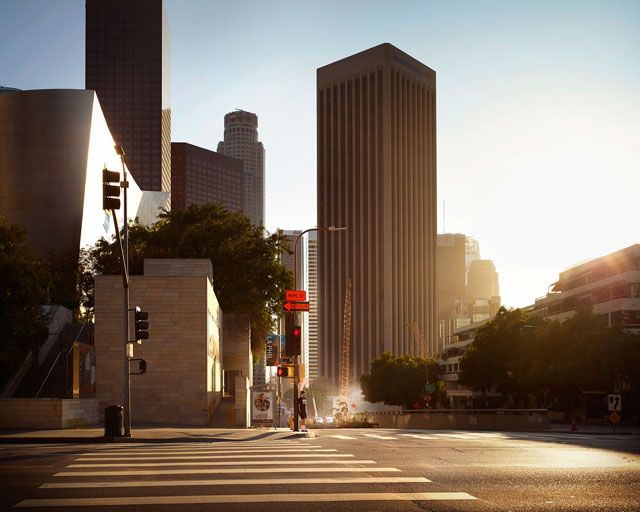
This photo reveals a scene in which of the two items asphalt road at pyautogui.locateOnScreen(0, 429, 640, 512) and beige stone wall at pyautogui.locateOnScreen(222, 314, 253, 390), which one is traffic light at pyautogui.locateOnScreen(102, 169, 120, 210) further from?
beige stone wall at pyautogui.locateOnScreen(222, 314, 253, 390)

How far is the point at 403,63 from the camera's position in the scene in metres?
198

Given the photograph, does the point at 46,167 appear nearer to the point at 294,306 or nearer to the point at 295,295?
the point at 295,295

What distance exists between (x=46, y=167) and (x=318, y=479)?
6897 cm

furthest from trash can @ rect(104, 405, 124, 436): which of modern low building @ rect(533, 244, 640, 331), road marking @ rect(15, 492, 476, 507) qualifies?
modern low building @ rect(533, 244, 640, 331)

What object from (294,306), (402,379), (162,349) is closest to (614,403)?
(294,306)

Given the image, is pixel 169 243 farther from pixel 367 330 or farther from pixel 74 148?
pixel 367 330

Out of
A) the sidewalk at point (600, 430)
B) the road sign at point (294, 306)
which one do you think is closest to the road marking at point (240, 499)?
the road sign at point (294, 306)

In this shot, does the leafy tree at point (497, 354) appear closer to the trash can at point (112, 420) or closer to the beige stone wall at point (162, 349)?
the beige stone wall at point (162, 349)

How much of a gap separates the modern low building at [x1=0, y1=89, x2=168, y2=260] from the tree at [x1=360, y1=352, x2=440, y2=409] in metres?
58.8

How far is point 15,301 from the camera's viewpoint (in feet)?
116

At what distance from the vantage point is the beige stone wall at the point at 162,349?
36438mm

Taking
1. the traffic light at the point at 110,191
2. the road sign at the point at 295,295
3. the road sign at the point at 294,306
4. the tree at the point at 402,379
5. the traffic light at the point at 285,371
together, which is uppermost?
the traffic light at the point at 110,191

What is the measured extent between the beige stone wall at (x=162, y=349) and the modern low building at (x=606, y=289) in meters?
39.2

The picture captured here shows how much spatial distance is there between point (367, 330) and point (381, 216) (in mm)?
32039
